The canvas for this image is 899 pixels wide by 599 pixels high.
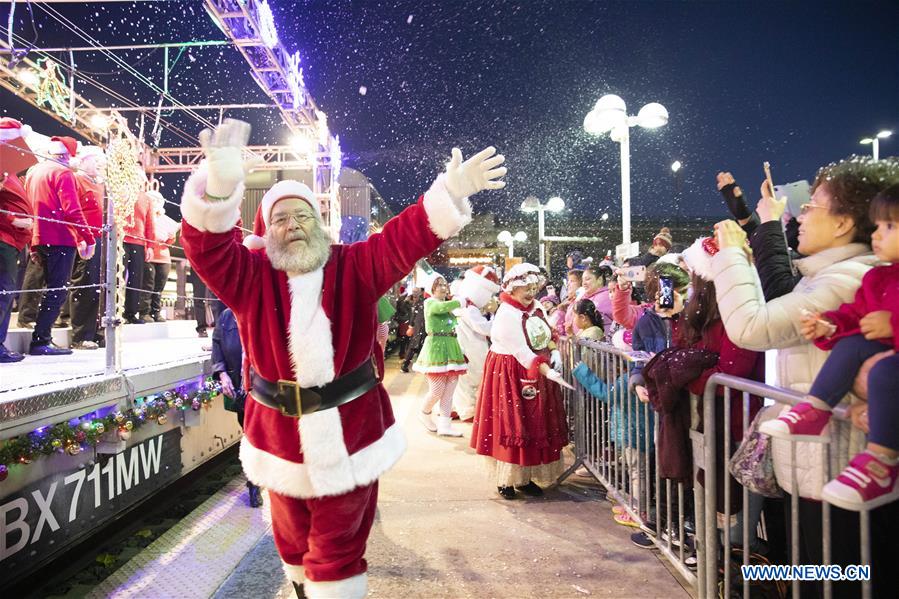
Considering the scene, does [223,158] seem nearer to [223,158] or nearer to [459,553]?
[223,158]

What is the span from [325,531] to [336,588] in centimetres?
21

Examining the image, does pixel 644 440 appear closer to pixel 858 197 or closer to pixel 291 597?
pixel 858 197

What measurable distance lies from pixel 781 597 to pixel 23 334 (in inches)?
237

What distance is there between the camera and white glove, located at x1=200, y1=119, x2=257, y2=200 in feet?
6.47

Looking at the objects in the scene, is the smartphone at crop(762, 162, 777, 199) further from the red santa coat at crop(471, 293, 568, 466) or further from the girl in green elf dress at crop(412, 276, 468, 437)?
the girl in green elf dress at crop(412, 276, 468, 437)

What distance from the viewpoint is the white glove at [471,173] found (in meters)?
2.18

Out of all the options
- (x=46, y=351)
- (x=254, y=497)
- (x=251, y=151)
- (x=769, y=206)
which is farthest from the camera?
(x=251, y=151)

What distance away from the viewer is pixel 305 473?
2055mm

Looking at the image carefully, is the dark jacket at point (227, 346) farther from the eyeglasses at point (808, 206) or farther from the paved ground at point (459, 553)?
the eyeglasses at point (808, 206)

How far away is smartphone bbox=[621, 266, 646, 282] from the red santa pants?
2908 mm

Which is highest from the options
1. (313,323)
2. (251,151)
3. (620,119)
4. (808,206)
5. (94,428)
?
(251,151)

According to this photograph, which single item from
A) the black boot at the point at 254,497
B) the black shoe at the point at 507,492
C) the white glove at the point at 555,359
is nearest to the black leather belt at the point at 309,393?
the black boot at the point at 254,497

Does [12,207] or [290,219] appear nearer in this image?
[290,219]

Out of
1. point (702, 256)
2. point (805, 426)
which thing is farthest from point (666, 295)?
point (805, 426)
